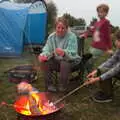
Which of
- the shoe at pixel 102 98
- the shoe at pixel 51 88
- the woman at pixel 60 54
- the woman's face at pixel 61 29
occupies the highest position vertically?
the woman's face at pixel 61 29

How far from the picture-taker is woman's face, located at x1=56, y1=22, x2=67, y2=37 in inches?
205

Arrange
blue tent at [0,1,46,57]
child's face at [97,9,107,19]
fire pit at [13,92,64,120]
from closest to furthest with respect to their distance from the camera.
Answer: fire pit at [13,92,64,120] < child's face at [97,9,107,19] < blue tent at [0,1,46,57]

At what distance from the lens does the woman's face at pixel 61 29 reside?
521 centimetres

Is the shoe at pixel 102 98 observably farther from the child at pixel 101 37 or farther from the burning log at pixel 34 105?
the burning log at pixel 34 105

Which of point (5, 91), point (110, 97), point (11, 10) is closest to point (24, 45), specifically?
point (11, 10)

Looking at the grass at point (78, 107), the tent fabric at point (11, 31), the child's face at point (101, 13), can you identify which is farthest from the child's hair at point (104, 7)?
the tent fabric at point (11, 31)

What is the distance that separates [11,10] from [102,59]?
118 inches

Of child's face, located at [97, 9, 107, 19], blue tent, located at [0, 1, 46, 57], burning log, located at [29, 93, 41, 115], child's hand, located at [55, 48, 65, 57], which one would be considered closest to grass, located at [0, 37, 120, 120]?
burning log, located at [29, 93, 41, 115]

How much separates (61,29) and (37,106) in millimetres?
1696

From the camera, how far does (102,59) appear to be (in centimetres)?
903

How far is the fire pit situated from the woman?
91cm

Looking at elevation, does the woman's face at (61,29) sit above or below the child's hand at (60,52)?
above

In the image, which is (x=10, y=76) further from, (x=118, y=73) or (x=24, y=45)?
(x=24, y=45)

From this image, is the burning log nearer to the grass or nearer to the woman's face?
the grass
